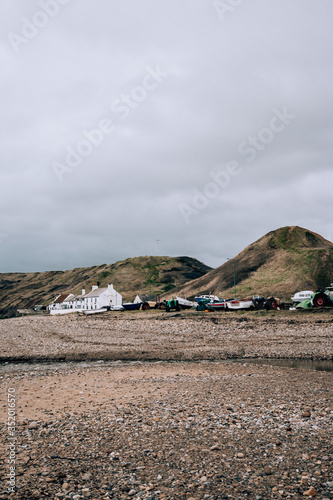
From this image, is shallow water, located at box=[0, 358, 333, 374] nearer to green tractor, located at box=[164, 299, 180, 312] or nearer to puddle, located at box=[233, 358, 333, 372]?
puddle, located at box=[233, 358, 333, 372]

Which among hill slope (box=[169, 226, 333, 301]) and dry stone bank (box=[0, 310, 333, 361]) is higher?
hill slope (box=[169, 226, 333, 301])

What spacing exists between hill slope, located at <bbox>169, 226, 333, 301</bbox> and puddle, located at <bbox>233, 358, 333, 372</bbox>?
76.3m

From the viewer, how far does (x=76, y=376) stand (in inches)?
849

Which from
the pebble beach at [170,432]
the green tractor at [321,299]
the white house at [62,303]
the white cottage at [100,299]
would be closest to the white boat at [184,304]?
the green tractor at [321,299]

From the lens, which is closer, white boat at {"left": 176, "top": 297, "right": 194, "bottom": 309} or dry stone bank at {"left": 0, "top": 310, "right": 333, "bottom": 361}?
dry stone bank at {"left": 0, "top": 310, "right": 333, "bottom": 361}

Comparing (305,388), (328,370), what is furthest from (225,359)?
(305,388)

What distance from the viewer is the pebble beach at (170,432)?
27.0 ft

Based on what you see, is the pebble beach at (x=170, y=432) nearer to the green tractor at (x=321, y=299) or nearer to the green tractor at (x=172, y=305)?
the green tractor at (x=321, y=299)

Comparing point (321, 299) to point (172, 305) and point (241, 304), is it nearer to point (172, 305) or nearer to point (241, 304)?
point (241, 304)

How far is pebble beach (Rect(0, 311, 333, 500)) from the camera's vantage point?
8.22 meters

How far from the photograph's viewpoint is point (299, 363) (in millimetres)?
26484

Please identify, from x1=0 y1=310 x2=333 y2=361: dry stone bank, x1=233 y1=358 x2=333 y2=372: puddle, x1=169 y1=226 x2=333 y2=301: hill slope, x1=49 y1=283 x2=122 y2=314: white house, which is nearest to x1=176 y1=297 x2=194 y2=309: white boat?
x1=0 y1=310 x2=333 y2=361: dry stone bank

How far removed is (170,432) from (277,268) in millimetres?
121773

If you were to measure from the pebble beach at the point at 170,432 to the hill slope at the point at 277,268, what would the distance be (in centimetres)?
8737
